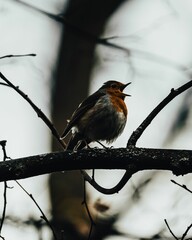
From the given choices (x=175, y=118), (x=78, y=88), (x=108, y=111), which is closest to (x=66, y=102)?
(x=78, y=88)

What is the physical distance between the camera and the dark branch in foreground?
2717 mm

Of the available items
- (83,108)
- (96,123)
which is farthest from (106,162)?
(83,108)

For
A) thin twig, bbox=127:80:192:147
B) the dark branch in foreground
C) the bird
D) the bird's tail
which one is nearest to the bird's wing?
the bird

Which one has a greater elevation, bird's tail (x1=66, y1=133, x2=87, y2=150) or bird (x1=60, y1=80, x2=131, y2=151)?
bird (x1=60, y1=80, x2=131, y2=151)

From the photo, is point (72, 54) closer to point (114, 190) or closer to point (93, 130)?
point (93, 130)

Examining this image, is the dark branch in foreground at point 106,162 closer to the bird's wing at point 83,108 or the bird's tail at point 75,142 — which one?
the bird's wing at point 83,108

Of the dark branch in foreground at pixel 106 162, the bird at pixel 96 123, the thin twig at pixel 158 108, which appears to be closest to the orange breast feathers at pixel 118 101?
the bird at pixel 96 123

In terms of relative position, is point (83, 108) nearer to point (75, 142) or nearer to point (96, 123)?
point (96, 123)

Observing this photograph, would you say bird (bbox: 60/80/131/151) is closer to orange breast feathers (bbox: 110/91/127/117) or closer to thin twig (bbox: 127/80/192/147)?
orange breast feathers (bbox: 110/91/127/117)

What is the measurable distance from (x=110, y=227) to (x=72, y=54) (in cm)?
215

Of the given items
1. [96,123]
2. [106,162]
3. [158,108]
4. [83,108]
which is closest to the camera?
[106,162]

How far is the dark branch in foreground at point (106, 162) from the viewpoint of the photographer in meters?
2.72

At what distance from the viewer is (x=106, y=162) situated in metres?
2.80

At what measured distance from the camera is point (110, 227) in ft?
14.2
